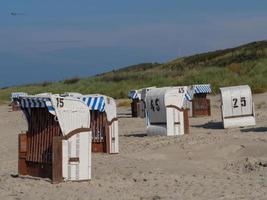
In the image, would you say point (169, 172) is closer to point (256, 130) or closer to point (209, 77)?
point (256, 130)

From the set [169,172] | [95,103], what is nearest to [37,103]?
[169,172]

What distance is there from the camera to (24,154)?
12508mm

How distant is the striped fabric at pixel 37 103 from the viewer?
11641 mm

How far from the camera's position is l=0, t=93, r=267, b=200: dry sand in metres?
10.7

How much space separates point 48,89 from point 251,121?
51006 millimetres

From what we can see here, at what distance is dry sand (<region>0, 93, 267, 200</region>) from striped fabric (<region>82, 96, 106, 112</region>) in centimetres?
110

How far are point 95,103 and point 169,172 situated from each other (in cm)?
342

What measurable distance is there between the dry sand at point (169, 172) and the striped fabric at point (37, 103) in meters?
1.20

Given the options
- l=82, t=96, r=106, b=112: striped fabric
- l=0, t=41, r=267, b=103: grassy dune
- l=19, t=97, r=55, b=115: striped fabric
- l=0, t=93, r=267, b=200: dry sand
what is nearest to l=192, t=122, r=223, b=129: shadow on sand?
l=0, t=93, r=267, b=200: dry sand

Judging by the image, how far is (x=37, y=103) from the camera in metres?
11.9

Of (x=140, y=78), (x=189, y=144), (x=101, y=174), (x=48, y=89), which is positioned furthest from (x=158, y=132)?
(x=48, y=89)

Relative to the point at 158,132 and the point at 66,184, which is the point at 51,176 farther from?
the point at 158,132

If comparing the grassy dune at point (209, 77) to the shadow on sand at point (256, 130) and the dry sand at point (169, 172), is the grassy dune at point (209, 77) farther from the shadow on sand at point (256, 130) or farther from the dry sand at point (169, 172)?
the dry sand at point (169, 172)

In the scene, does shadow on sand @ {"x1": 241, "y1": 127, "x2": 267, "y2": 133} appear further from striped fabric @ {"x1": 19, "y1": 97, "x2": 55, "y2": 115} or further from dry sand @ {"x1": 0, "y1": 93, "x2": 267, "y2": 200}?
striped fabric @ {"x1": 19, "y1": 97, "x2": 55, "y2": 115}
